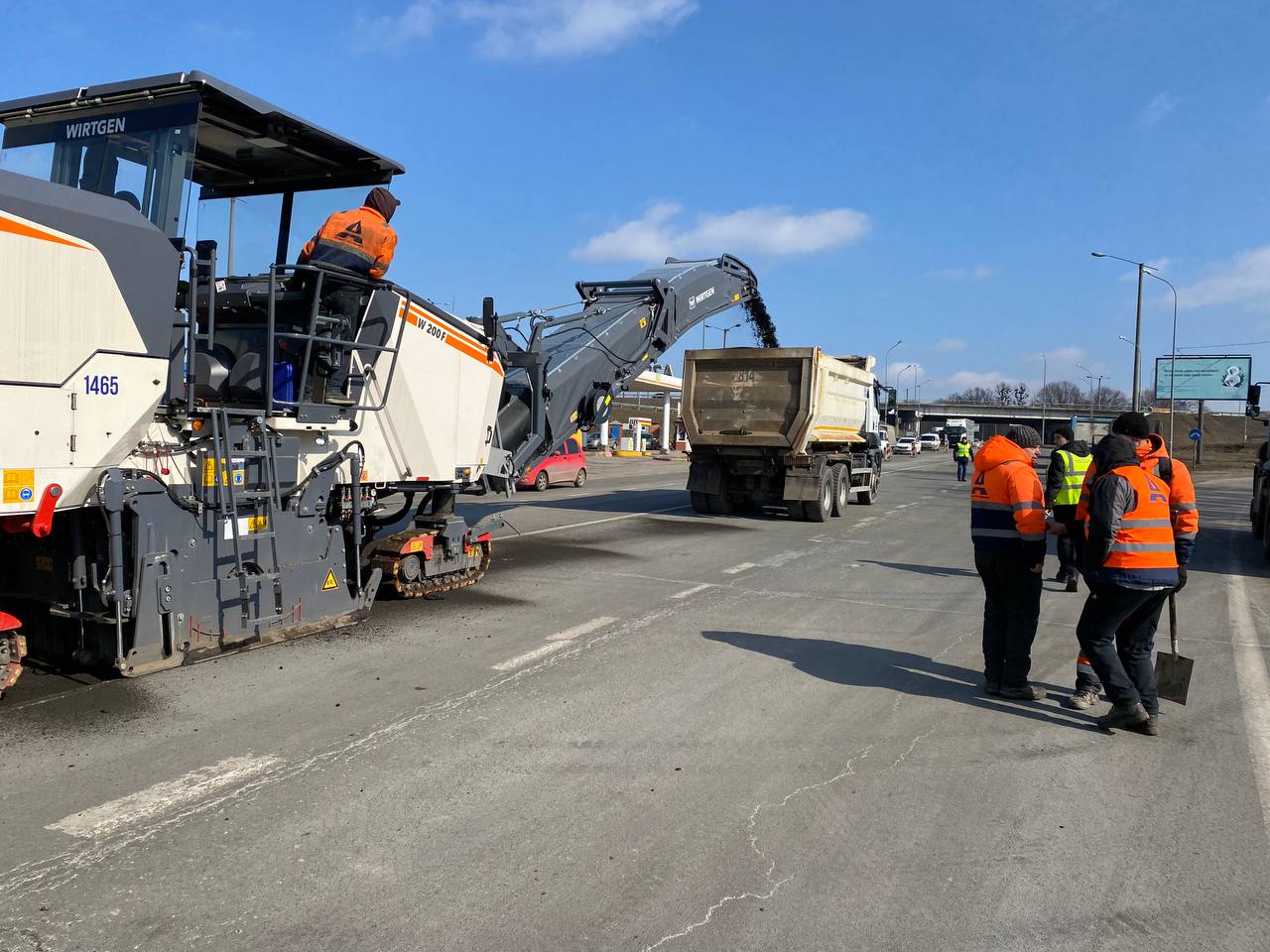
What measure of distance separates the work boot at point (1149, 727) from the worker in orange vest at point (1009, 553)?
0.70 m

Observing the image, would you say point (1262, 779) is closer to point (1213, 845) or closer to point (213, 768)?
point (1213, 845)

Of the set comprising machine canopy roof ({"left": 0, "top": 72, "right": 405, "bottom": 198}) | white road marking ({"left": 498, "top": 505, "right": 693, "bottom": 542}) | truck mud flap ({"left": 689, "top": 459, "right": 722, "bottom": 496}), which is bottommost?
white road marking ({"left": 498, "top": 505, "right": 693, "bottom": 542})

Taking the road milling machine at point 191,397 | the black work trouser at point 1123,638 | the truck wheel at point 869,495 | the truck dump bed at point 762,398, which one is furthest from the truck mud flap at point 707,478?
the black work trouser at point 1123,638

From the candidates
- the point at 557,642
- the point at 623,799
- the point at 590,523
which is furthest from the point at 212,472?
the point at 590,523

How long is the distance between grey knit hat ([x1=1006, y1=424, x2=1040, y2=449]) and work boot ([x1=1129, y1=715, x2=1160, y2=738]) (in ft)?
5.86

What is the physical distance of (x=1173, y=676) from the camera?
581 centimetres

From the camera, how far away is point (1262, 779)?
467 cm

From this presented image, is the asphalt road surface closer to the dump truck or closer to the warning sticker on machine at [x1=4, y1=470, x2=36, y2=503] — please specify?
the warning sticker on machine at [x1=4, y1=470, x2=36, y2=503]

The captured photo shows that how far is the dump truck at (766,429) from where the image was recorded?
16078 mm

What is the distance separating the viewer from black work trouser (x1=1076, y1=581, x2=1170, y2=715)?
5.24m

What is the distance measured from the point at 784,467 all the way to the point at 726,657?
9.92 m

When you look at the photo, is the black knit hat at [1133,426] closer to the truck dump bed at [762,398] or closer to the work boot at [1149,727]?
the work boot at [1149,727]

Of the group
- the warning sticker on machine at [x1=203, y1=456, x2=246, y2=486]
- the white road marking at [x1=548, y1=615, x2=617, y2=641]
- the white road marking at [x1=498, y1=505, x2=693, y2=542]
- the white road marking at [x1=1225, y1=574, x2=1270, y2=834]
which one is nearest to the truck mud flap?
the white road marking at [x1=498, y1=505, x2=693, y2=542]

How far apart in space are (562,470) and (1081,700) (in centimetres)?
1816
